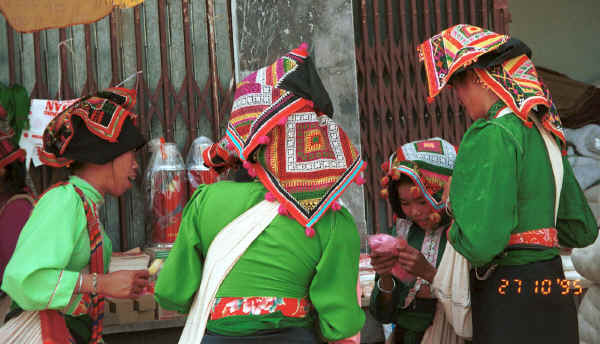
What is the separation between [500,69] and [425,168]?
0.82m

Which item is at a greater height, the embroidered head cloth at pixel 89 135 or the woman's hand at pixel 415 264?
the embroidered head cloth at pixel 89 135

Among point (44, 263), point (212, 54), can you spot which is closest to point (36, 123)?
point (212, 54)

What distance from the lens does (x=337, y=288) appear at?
2.07 m

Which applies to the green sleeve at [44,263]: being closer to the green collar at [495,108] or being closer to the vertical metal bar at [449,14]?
the green collar at [495,108]

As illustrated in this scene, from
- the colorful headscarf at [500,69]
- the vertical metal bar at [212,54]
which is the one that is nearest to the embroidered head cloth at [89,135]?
the colorful headscarf at [500,69]

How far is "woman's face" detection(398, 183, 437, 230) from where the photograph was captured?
2982 mm

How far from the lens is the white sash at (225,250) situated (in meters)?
2.01

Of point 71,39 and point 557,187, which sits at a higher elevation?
point 71,39

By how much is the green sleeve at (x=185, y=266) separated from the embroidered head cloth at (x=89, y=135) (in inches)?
35.1

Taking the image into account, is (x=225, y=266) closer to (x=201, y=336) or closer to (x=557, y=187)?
(x=201, y=336)

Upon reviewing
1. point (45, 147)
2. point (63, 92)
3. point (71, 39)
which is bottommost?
point (45, 147)

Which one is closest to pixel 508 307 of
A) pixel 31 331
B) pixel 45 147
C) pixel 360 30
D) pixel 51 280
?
pixel 51 280

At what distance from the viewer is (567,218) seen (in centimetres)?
242

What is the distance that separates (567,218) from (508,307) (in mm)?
487
